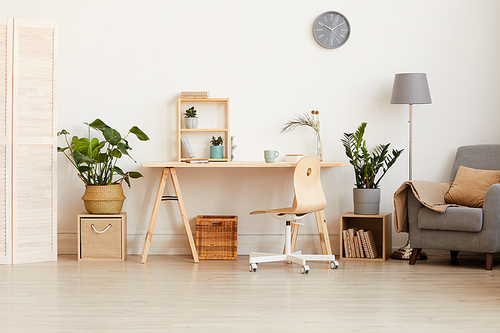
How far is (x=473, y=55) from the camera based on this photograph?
14.2 ft

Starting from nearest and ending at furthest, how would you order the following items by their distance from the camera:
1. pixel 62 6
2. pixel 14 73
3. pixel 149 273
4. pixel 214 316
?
pixel 214 316
pixel 149 273
pixel 14 73
pixel 62 6

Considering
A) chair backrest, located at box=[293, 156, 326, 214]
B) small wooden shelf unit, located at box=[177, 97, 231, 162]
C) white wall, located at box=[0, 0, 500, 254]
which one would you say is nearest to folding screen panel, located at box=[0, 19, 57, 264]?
white wall, located at box=[0, 0, 500, 254]

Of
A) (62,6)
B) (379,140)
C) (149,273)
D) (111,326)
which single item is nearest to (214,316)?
(111,326)

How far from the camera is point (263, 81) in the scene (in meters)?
4.34

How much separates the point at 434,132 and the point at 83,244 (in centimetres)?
313

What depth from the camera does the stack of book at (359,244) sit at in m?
3.99

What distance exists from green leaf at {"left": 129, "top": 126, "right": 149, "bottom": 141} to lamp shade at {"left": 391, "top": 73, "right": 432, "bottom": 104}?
6.77 ft

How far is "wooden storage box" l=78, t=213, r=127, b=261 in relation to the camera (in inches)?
155

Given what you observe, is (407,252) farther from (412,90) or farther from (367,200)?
(412,90)

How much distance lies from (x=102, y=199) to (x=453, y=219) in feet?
8.77

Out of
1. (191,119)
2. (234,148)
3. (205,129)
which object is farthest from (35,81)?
(234,148)

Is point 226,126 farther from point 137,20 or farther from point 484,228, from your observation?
point 484,228

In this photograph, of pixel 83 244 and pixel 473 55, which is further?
pixel 473 55

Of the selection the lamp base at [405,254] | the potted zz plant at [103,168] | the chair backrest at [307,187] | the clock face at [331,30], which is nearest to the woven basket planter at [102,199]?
the potted zz plant at [103,168]
